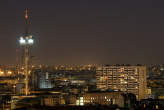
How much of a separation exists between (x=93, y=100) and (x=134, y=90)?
2611cm

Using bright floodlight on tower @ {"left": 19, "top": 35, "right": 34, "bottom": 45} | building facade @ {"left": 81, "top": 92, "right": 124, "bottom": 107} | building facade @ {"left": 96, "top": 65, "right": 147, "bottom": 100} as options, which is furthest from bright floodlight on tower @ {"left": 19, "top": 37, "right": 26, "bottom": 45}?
building facade @ {"left": 96, "top": 65, "right": 147, "bottom": 100}

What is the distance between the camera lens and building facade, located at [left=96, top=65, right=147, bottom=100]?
59.2 m

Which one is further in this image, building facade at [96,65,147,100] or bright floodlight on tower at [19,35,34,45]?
building facade at [96,65,147,100]

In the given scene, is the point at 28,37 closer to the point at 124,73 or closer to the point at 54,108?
the point at 54,108

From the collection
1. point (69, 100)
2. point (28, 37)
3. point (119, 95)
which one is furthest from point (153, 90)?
point (28, 37)

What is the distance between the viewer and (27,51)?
2167cm

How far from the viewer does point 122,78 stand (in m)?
62.0

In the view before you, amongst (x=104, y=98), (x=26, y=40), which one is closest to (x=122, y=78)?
(x=104, y=98)

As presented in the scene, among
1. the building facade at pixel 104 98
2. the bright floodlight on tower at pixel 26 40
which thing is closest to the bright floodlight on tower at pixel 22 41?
the bright floodlight on tower at pixel 26 40

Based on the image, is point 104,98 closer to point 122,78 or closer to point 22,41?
point 22,41

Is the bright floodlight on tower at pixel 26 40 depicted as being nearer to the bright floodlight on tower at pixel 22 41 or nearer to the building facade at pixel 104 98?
the bright floodlight on tower at pixel 22 41

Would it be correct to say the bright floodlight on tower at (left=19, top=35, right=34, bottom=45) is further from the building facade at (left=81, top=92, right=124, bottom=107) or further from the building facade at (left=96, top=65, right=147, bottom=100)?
the building facade at (left=96, top=65, right=147, bottom=100)

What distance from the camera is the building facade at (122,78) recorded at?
2331 inches

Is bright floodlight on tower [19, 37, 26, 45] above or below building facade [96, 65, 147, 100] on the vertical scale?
above
